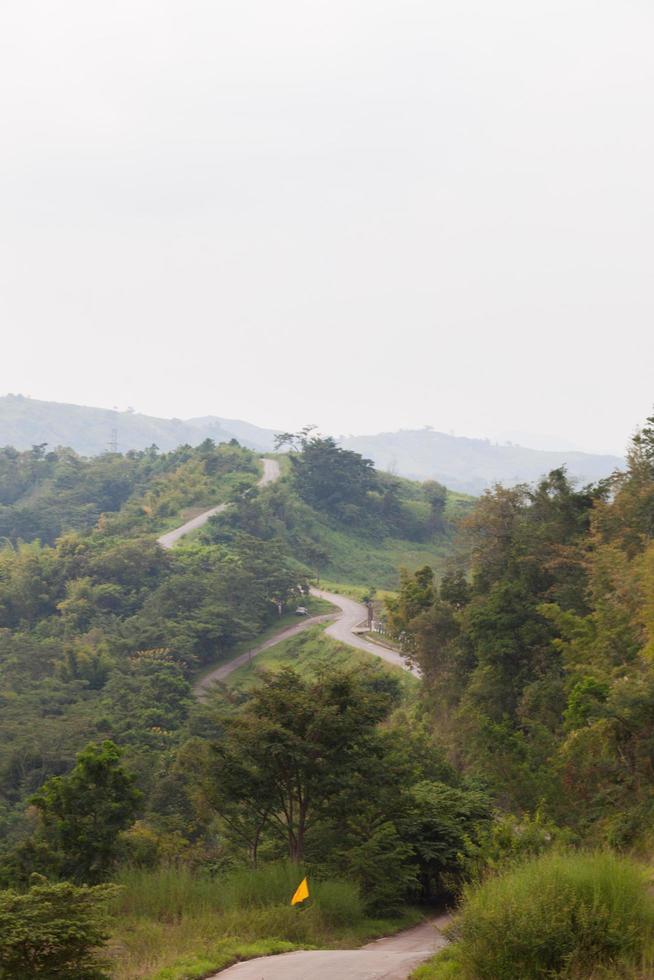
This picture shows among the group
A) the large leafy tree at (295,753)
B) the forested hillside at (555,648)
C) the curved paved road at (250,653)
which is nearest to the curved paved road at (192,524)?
the curved paved road at (250,653)

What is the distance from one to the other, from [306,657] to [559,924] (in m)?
40.2

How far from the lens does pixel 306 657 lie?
47281 mm

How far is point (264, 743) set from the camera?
15492mm

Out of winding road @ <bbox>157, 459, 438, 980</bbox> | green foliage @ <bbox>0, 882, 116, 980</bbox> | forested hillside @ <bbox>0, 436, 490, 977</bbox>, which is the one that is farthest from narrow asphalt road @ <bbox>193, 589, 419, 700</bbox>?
green foliage @ <bbox>0, 882, 116, 980</bbox>

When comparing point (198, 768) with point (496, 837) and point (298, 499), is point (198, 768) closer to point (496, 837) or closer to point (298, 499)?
point (496, 837)

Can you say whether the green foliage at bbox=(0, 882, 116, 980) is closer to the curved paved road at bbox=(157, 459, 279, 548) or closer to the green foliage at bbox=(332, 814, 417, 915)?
the green foliage at bbox=(332, 814, 417, 915)

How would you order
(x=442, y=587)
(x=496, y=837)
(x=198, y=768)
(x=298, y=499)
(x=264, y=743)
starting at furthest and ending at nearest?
(x=298, y=499), (x=442, y=587), (x=198, y=768), (x=264, y=743), (x=496, y=837)

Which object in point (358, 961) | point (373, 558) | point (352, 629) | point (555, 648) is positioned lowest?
point (352, 629)

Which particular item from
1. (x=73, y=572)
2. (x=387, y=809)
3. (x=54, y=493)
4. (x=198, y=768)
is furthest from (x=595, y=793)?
(x=54, y=493)

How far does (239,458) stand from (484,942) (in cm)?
8425

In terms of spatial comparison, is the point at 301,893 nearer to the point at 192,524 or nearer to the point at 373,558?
the point at 373,558

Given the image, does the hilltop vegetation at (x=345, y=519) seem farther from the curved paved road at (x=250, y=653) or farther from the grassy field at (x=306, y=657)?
the grassy field at (x=306, y=657)

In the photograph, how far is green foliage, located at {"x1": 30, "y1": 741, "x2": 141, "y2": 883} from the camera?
15.0 meters

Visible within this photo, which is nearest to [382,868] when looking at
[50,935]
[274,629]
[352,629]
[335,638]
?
[50,935]
